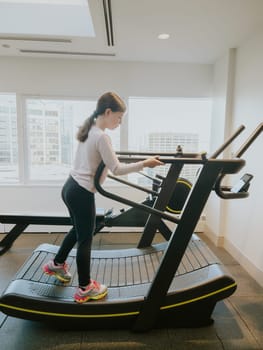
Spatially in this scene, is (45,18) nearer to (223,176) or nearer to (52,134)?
(52,134)

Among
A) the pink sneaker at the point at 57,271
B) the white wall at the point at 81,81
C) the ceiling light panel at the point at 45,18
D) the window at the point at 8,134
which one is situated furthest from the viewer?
the window at the point at 8,134

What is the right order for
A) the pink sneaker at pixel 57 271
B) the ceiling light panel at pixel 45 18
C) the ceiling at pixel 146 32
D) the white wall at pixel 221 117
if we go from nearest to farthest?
the pink sneaker at pixel 57 271 → the ceiling at pixel 146 32 → the ceiling light panel at pixel 45 18 → the white wall at pixel 221 117

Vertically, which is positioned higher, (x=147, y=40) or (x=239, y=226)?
(x=147, y=40)

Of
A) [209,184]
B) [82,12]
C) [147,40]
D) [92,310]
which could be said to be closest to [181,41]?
[147,40]

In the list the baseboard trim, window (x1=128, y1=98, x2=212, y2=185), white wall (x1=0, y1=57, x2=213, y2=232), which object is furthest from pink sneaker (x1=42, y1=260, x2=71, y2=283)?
window (x1=128, y1=98, x2=212, y2=185)

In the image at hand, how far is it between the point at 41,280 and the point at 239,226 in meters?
2.40

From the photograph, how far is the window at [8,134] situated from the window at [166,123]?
181 cm

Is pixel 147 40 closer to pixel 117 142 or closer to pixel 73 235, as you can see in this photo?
pixel 117 142

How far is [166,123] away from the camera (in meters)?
4.55

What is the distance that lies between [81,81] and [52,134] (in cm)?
94

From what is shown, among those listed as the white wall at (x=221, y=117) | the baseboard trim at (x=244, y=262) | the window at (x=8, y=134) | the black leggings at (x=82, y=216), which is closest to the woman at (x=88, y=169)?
the black leggings at (x=82, y=216)

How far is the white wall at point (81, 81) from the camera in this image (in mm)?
4180

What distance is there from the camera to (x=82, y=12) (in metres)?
3.20

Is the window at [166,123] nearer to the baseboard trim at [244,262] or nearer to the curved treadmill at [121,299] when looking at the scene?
the baseboard trim at [244,262]
